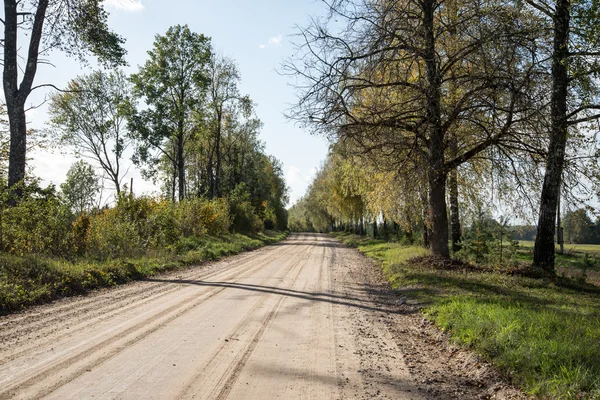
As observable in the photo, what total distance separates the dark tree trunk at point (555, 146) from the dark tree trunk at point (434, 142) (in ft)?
10.1

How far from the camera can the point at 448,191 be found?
18.5 m

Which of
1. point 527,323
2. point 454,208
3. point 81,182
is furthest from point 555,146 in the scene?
point 81,182

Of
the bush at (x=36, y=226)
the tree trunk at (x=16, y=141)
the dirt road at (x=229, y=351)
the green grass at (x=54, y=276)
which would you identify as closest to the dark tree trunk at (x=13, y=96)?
the tree trunk at (x=16, y=141)

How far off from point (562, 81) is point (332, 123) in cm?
652

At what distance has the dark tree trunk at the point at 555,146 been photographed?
11242 mm

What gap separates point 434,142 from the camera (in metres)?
13.9

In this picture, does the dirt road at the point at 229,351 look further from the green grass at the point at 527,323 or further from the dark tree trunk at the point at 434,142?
the dark tree trunk at the point at 434,142

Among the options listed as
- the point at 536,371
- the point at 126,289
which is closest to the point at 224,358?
the point at 536,371

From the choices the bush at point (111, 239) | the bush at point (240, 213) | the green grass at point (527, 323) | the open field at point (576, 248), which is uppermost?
the bush at point (240, 213)

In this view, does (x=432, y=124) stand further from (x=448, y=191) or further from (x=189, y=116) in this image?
(x=189, y=116)

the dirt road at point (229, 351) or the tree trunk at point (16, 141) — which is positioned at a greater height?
the tree trunk at point (16, 141)

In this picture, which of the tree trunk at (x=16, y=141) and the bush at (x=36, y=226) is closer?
the bush at (x=36, y=226)

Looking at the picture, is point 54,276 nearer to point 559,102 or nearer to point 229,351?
point 229,351

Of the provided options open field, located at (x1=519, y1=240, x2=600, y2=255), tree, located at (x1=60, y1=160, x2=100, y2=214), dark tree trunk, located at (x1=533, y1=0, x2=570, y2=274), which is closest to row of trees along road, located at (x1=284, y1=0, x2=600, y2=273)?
dark tree trunk, located at (x1=533, y1=0, x2=570, y2=274)
